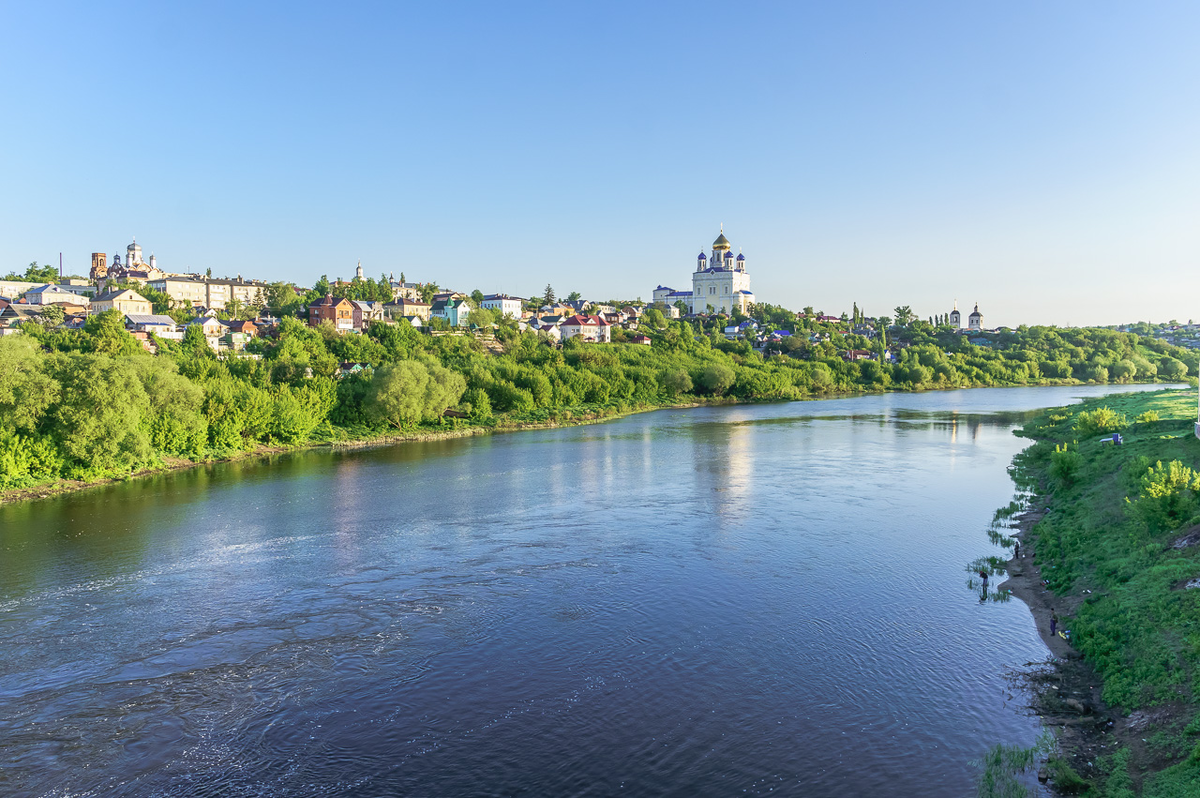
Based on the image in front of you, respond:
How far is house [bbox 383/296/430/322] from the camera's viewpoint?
6256 centimetres

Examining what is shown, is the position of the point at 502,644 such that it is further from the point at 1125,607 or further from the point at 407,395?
the point at 407,395

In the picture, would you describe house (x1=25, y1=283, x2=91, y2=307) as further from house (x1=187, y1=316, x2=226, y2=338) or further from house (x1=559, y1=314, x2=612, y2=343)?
house (x1=559, y1=314, x2=612, y2=343)

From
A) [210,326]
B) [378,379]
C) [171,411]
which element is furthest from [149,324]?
[171,411]

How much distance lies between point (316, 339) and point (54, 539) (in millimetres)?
28741

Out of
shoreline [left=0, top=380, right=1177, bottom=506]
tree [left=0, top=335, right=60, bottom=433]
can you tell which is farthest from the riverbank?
tree [left=0, top=335, right=60, bottom=433]

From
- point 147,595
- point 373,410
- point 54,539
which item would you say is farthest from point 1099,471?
point 373,410

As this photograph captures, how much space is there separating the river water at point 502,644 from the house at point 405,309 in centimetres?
4394

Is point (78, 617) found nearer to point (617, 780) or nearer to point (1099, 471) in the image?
point (617, 780)

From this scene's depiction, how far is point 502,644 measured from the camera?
10195mm

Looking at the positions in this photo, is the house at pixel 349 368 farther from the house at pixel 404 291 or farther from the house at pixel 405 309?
the house at pixel 404 291

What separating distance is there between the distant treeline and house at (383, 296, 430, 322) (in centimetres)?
960

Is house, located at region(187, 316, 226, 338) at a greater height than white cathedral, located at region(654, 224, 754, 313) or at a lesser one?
lesser

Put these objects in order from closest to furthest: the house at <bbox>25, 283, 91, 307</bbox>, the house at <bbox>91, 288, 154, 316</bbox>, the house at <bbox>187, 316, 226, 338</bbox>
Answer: the house at <bbox>187, 316, 226, 338</bbox> → the house at <bbox>91, 288, 154, 316</bbox> → the house at <bbox>25, 283, 91, 307</bbox>

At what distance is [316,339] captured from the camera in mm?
42438
